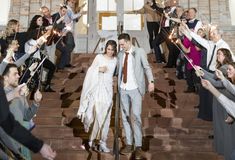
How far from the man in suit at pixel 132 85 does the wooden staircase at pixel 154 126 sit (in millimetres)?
290

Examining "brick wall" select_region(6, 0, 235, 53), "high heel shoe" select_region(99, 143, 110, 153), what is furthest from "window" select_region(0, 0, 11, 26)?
"high heel shoe" select_region(99, 143, 110, 153)

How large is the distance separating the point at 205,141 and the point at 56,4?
21.9ft

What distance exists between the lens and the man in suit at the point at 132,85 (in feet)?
19.5

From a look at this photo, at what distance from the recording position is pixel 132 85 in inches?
241

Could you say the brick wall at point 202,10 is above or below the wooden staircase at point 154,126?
above

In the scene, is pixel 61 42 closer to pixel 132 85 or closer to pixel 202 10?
pixel 132 85

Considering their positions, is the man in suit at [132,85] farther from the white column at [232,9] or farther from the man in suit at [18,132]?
the white column at [232,9]

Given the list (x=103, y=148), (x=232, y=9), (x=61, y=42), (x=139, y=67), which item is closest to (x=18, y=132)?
(x=103, y=148)

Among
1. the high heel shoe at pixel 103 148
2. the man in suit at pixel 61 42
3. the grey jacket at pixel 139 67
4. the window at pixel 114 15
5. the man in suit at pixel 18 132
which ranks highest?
the window at pixel 114 15

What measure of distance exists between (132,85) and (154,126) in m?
1.05

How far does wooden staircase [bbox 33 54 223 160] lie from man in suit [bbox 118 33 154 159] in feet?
0.95

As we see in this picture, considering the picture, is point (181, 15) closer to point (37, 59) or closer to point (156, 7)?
point (156, 7)

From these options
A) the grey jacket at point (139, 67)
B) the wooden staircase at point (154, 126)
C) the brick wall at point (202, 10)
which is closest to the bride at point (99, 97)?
the grey jacket at point (139, 67)

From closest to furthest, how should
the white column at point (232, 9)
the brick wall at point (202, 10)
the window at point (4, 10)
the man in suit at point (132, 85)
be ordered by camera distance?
the man in suit at point (132, 85) → the brick wall at point (202, 10) → the white column at point (232, 9) → the window at point (4, 10)
